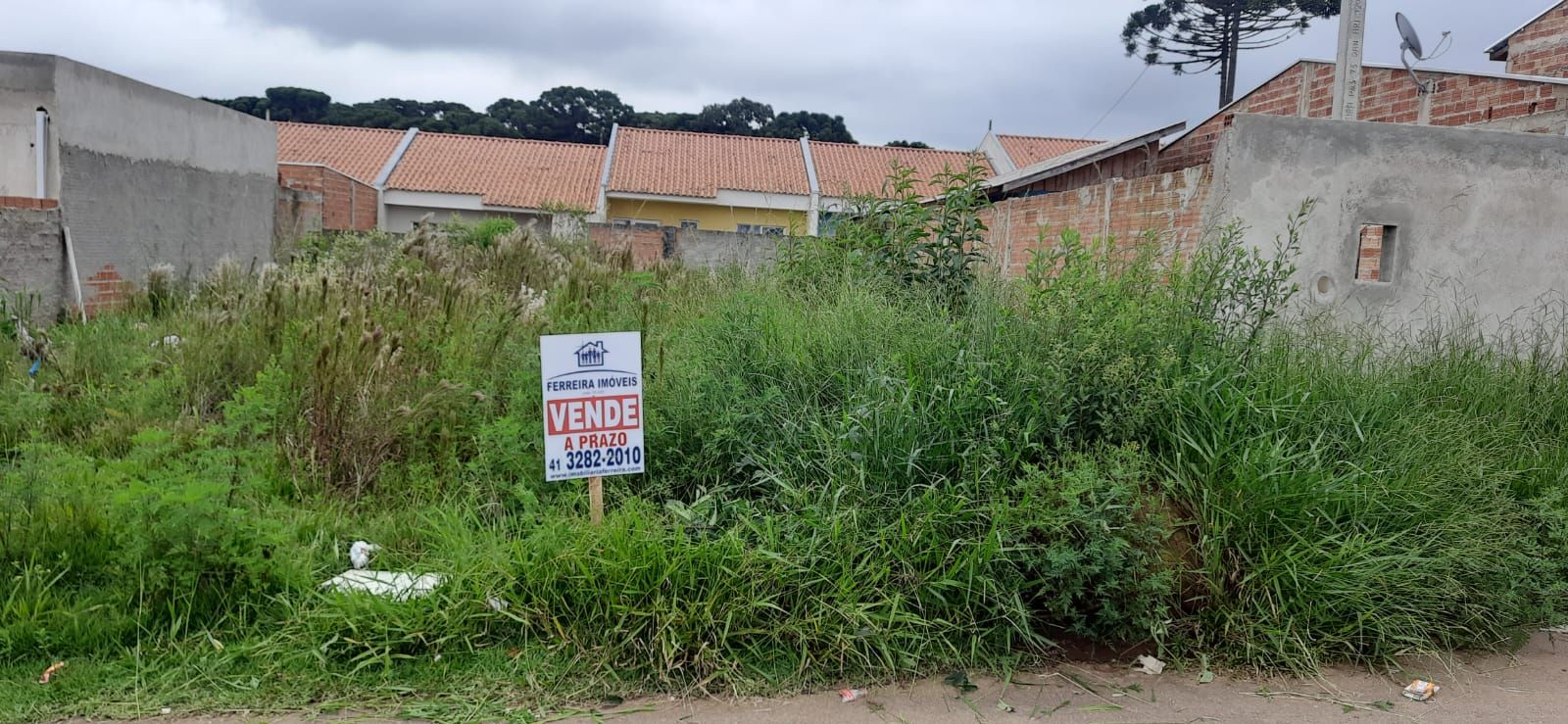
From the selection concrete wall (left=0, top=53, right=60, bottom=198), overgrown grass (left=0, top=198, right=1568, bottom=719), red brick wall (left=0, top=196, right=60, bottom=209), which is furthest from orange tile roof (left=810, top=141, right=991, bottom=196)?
overgrown grass (left=0, top=198, right=1568, bottom=719)

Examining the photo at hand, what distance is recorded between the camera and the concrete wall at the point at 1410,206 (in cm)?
677

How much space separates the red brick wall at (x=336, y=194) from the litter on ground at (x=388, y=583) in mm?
15187

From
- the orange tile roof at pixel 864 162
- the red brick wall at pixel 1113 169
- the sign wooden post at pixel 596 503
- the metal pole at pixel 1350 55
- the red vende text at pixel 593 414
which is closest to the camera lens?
the sign wooden post at pixel 596 503

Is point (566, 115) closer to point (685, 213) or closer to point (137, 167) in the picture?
point (685, 213)

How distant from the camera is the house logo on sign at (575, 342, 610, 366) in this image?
407 cm

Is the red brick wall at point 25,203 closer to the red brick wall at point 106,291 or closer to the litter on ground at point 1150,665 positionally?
the red brick wall at point 106,291

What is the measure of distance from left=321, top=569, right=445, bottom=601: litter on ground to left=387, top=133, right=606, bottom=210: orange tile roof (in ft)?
88.2

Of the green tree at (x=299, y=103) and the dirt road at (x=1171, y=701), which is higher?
the green tree at (x=299, y=103)

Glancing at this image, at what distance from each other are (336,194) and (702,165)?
13.3m

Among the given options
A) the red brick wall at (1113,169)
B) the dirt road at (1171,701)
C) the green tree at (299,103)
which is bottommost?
the dirt road at (1171,701)

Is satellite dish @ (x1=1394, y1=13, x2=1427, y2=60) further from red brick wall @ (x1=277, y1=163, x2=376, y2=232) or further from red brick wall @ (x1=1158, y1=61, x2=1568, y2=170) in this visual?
red brick wall @ (x1=277, y1=163, x2=376, y2=232)

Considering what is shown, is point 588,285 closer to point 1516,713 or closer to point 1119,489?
point 1119,489

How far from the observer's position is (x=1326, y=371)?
496 cm

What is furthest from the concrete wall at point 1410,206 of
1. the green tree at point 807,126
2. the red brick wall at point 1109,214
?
the green tree at point 807,126
